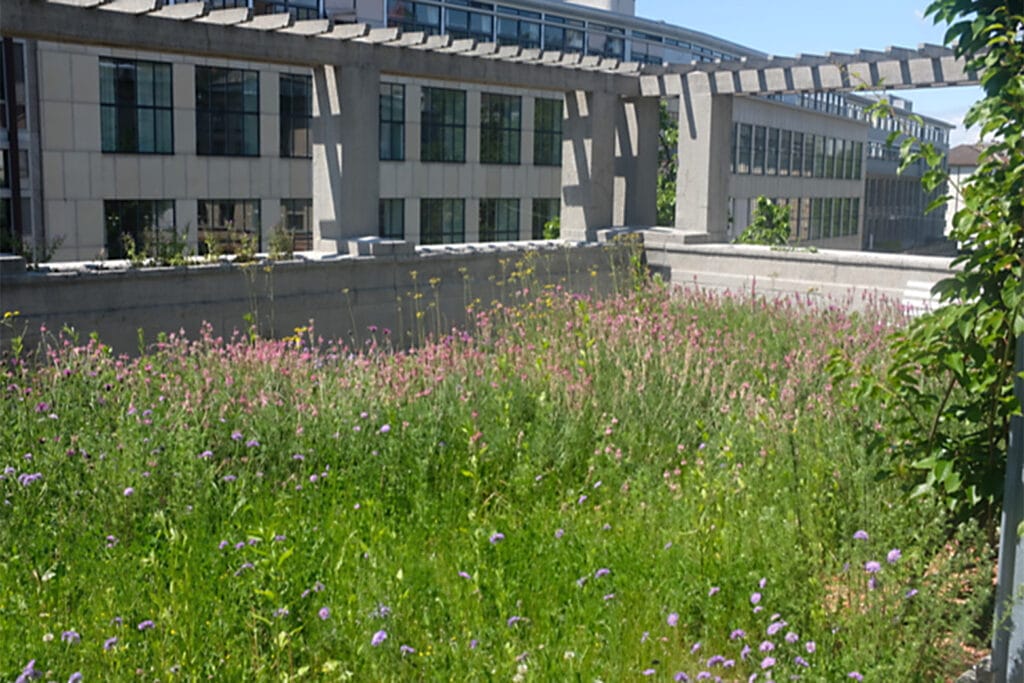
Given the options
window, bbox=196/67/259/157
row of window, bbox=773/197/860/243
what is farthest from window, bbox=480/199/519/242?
row of window, bbox=773/197/860/243

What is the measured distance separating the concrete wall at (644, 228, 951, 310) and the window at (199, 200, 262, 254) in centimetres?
1427

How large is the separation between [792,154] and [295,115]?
28320 mm

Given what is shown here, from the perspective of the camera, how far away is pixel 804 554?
14.5 ft

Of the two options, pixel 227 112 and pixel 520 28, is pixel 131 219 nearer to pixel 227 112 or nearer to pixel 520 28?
pixel 227 112

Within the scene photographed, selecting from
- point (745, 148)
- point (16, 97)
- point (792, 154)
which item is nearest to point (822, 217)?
point (792, 154)

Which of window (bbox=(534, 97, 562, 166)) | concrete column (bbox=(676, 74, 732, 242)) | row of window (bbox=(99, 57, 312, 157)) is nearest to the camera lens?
concrete column (bbox=(676, 74, 732, 242))

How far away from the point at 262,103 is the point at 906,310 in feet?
75.0

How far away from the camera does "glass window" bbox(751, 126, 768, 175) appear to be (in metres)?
47.4

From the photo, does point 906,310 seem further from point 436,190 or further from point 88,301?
point 436,190

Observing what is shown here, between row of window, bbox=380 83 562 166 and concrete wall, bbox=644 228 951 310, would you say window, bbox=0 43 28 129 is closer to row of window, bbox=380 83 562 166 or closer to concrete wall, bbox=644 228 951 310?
row of window, bbox=380 83 562 166

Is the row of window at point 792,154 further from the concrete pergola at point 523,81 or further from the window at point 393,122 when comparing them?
the concrete pergola at point 523,81

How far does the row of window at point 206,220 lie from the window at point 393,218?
97.9 inches

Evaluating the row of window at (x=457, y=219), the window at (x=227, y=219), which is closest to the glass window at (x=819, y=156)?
the row of window at (x=457, y=219)

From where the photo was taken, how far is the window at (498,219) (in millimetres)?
37231
